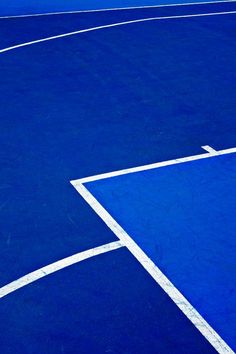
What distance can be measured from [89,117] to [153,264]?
4373 millimetres

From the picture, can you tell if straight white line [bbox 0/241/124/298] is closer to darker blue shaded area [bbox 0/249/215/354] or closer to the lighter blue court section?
darker blue shaded area [bbox 0/249/215/354]

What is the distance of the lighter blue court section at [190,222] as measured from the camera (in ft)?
Result: 19.2

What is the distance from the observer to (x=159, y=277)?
19.7 ft

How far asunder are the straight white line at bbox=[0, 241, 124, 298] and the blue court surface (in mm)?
18

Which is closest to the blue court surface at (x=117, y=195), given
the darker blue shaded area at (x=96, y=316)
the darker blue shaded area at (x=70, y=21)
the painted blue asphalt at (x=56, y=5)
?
the darker blue shaded area at (x=96, y=316)

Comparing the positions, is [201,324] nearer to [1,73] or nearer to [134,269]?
[134,269]

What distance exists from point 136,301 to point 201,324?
703 millimetres

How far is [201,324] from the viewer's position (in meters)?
5.40

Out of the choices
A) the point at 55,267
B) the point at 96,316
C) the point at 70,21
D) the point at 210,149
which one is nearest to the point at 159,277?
the point at 96,316

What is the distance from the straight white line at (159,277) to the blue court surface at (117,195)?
0.06ft

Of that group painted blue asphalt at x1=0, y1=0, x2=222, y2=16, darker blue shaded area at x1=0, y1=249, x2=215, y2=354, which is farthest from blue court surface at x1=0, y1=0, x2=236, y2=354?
painted blue asphalt at x1=0, y1=0, x2=222, y2=16

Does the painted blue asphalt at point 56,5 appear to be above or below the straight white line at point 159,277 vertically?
above

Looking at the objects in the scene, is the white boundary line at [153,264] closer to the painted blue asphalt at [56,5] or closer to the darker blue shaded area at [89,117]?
the darker blue shaded area at [89,117]

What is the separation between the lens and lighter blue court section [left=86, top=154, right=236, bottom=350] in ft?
19.2
